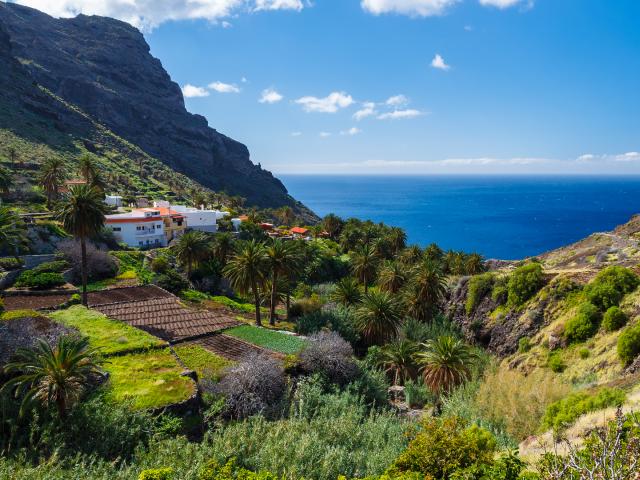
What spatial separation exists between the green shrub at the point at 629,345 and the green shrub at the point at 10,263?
2189 inches

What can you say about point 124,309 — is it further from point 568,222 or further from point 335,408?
point 568,222

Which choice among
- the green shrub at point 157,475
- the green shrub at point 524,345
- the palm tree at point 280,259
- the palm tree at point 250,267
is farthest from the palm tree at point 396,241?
the green shrub at point 157,475

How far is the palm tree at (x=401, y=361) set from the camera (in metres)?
35.0

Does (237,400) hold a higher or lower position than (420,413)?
higher

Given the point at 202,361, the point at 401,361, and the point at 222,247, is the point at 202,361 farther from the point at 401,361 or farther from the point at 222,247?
the point at 222,247

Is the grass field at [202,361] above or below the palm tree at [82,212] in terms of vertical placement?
below

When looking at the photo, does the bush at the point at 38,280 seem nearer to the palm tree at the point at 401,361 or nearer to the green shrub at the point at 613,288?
the palm tree at the point at 401,361

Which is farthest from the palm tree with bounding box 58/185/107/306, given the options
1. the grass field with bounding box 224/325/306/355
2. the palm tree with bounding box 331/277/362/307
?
the palm tree with bounding box 331/277/362/307

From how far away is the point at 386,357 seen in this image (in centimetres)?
3644

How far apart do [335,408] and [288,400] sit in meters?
3.17

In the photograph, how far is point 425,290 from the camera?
4753cm

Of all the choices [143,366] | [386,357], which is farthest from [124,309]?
[386,357]

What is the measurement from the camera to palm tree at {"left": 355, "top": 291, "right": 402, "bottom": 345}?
4128cm

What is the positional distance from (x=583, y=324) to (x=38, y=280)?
50.2 meters
